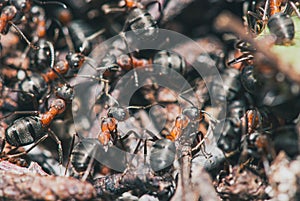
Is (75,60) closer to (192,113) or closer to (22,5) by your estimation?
(22,5)

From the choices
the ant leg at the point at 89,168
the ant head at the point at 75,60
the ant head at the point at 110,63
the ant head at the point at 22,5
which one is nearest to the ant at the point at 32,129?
the ant leg at the point at 89,168

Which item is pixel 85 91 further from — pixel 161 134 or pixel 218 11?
pixel 218 11

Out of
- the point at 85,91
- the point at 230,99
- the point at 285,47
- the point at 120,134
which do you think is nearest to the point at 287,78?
the point at 285,47

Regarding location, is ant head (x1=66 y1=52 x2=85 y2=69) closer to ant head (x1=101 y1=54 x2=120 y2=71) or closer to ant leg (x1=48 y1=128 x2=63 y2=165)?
ant head (x1=101 y1=54 x2=120 y2=71)

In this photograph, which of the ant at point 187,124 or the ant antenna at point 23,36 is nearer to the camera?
the ant at point 187,124

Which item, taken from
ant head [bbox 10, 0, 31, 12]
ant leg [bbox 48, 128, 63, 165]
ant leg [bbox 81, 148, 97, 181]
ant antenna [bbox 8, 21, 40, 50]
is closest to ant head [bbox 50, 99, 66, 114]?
ant leg [bbox 48, 128, 63, 165]

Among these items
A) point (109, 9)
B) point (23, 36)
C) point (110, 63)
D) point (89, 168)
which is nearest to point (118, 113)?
point (110, 63)

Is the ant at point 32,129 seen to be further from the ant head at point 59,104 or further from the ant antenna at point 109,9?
the ant antenna at point 109,9
